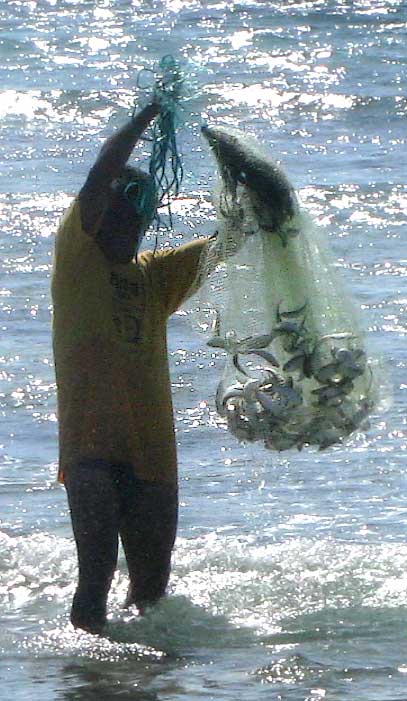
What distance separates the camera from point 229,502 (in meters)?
A: 7.21

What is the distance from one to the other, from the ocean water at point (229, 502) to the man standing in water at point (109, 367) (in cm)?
35

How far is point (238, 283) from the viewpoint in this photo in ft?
18.0

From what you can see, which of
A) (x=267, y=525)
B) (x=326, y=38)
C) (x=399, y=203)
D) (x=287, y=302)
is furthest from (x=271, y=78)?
(x=287, y=302)

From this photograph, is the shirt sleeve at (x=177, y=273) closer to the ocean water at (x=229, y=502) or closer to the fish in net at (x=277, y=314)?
the fish in net at (x=277, y=314)

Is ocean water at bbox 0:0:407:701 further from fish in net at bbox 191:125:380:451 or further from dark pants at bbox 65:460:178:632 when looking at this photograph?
fish in net at bbox 191:125:380:451

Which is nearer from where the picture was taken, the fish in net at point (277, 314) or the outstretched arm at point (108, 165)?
the outstretched arm at point (108, 165)

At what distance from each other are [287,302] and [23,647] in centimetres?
151

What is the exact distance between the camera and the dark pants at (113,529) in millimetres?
5234

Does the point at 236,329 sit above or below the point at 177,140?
below

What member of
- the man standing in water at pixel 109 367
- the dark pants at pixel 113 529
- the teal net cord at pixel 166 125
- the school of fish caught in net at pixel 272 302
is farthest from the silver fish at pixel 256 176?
the dark pants at pixel 113 529

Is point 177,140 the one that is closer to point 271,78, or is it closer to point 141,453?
point 141,453

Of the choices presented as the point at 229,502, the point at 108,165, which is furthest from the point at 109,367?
the point at 229,502

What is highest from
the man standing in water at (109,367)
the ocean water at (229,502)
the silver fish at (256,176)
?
the silver fish at (256,176)

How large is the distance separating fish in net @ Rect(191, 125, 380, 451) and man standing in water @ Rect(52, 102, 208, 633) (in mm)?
245
